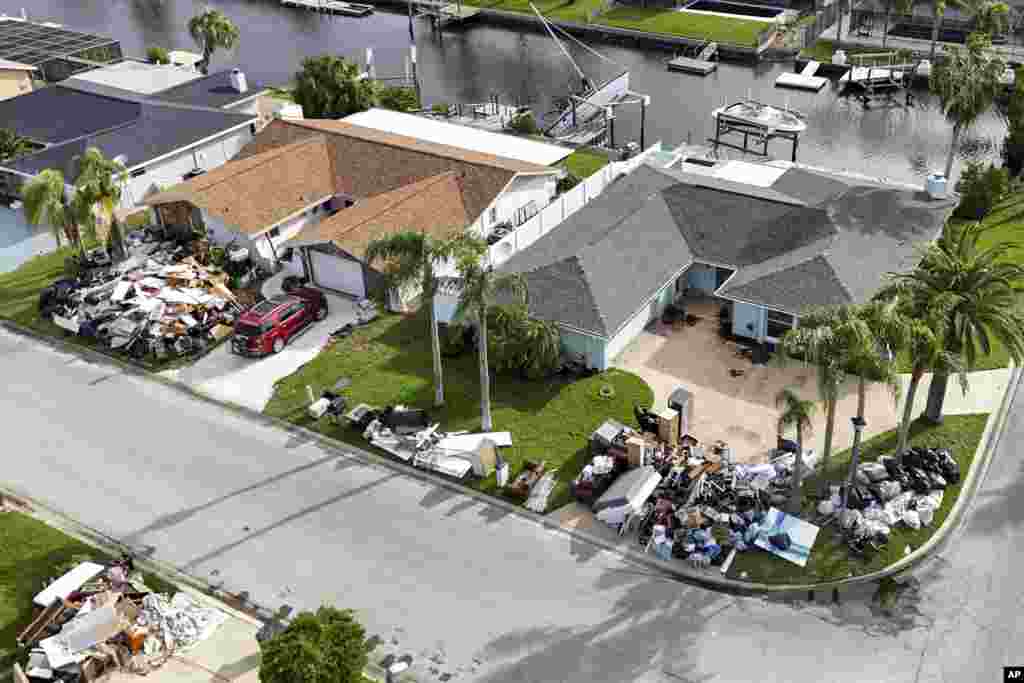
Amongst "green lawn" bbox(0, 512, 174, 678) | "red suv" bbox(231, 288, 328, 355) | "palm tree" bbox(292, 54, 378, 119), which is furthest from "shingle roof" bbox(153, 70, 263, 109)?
"green lawn" bbox(0, 512, 174, 678)

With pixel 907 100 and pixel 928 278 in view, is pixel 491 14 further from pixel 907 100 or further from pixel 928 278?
pixel 928 278

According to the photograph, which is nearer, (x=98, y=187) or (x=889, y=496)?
(x=889, y=496)

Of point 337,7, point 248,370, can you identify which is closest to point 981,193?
point 248,370

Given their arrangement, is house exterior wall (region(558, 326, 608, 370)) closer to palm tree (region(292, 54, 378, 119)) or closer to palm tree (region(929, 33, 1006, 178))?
palm tree (region(929, 33, 1006, 178))

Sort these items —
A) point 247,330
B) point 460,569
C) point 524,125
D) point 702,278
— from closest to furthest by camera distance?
point 460,569
point 247,330
point 702,278
point 524,125

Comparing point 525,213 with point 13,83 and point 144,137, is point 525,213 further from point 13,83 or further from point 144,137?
point 13,83

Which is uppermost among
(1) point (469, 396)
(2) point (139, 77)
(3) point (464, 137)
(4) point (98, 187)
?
(2) point (139, 77)
